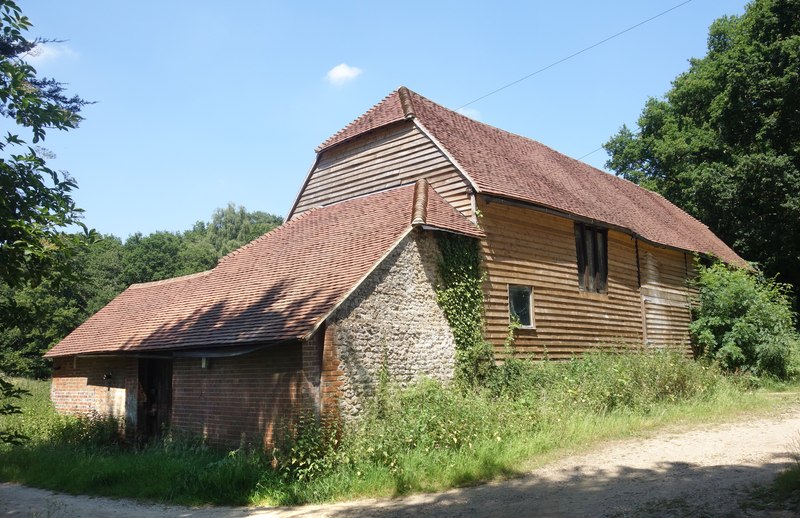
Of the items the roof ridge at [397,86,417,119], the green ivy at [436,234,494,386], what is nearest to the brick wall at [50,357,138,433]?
the green ivy at [436,234,494,386]

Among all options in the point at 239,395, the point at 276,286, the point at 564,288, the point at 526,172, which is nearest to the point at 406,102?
the point at 526,172

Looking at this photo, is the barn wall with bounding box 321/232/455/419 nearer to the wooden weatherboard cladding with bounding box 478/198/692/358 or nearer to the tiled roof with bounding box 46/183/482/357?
the tiled roof with bounding box 46/183/482/357

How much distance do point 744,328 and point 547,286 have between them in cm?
866

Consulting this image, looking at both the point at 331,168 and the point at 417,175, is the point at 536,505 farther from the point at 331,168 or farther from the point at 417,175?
the point at 331,168

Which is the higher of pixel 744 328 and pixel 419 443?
pixel 744 328

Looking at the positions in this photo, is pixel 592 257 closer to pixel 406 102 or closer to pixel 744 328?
pixel 744 328

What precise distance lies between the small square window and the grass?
139cm

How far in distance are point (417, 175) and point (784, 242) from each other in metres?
22.8

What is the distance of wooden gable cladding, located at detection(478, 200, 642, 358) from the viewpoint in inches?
627

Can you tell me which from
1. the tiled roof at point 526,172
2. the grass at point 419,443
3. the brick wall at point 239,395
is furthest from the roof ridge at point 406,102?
the brick wall at point 239,395

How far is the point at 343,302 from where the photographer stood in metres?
12.0

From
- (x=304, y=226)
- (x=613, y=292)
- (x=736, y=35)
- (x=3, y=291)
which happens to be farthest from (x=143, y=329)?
(x=736, y=35)

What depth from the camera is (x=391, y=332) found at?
42.6 feet

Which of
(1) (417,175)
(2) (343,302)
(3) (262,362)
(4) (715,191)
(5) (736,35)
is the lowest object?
(3) (262,362)
